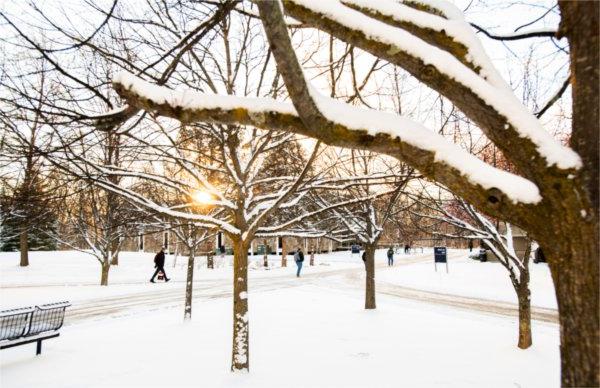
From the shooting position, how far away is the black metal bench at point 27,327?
250 inches

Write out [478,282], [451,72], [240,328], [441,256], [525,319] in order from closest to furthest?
1. [451,72]
2. [240,328]
3. [525,319]
4. [478,282]
5. [441,256]

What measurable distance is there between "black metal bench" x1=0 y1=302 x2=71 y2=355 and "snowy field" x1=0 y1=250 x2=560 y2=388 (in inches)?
13.6

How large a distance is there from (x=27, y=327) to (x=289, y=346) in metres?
4.92

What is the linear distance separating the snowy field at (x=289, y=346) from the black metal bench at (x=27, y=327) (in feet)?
1.13

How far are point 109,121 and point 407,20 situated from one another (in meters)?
2.10

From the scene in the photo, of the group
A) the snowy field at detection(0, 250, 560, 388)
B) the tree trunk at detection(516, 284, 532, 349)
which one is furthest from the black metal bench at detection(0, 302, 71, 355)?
the tree trunk at detection(516, 284, 532, 349)

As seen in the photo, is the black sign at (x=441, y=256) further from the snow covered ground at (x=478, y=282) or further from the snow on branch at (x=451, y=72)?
the snow on branch at (x=451, y=72)

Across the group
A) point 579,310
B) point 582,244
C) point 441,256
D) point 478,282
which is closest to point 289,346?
point 579,310

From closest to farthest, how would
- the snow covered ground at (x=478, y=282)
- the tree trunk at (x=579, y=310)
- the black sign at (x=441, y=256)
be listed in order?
the tree trunk at (x=579, y=310)
the snow covered ground at (x=478, y=282)
the black sign at (x=441, y=256)

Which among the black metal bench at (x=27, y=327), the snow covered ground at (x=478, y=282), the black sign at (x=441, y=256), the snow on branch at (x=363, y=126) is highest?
the snow on branch at (x=363, y=126)

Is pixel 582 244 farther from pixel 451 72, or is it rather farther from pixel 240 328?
pixel 240 328

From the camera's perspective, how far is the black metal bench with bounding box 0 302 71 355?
636 cm

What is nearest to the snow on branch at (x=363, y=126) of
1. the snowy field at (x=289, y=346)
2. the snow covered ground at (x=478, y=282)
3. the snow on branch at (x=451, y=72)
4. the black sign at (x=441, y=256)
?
the snow on branch at (x=451, y=72)

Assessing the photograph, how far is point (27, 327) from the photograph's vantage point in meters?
7.11
